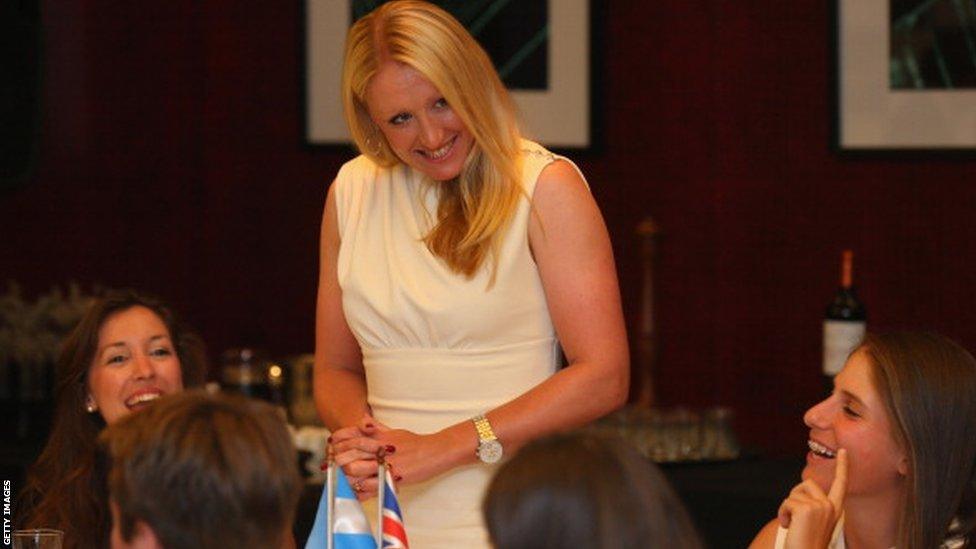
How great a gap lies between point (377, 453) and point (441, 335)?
0.92 ft

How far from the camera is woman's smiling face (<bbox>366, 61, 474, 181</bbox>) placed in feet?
9.16

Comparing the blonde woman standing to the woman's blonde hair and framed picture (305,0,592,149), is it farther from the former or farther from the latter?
framed picture (305,0,592,149)

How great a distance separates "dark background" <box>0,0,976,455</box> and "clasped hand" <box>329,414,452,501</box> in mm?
2121

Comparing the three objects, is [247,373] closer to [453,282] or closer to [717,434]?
[717,434]

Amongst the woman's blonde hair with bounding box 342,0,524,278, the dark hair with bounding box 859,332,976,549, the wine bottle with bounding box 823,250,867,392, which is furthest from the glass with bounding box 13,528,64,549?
the wine bottle with bounding box 823,250,867,392

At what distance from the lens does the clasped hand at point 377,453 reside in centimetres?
267

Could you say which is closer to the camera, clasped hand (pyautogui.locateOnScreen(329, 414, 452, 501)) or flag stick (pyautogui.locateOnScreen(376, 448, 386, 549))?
flag stick (pyautogui.locateOnScreen(376, 448, 386, 549))

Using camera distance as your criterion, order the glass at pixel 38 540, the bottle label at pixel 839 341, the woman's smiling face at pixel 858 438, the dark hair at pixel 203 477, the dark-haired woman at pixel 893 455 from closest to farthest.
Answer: the dark hair at pixel 203 477, the glass at pixel 38 540, the dark-haired woman at pixel 893 455, the woman's smiling face at pixel 858 438, the bottle label at pixel 839 341

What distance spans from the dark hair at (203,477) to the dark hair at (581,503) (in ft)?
0.85

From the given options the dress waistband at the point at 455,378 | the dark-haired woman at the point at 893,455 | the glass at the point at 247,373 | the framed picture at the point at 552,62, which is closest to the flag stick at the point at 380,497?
the dress waistband at the point at 455,378

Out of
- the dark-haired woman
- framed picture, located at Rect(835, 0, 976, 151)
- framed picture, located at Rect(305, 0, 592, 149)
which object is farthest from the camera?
framed picture, located at Rect(305, 0, 592, 149)

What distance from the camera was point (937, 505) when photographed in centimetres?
264

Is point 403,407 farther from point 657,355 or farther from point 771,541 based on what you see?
point 657,355

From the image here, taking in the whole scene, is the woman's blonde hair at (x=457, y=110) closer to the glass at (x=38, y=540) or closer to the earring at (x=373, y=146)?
the earring at (x=373, y=146)
